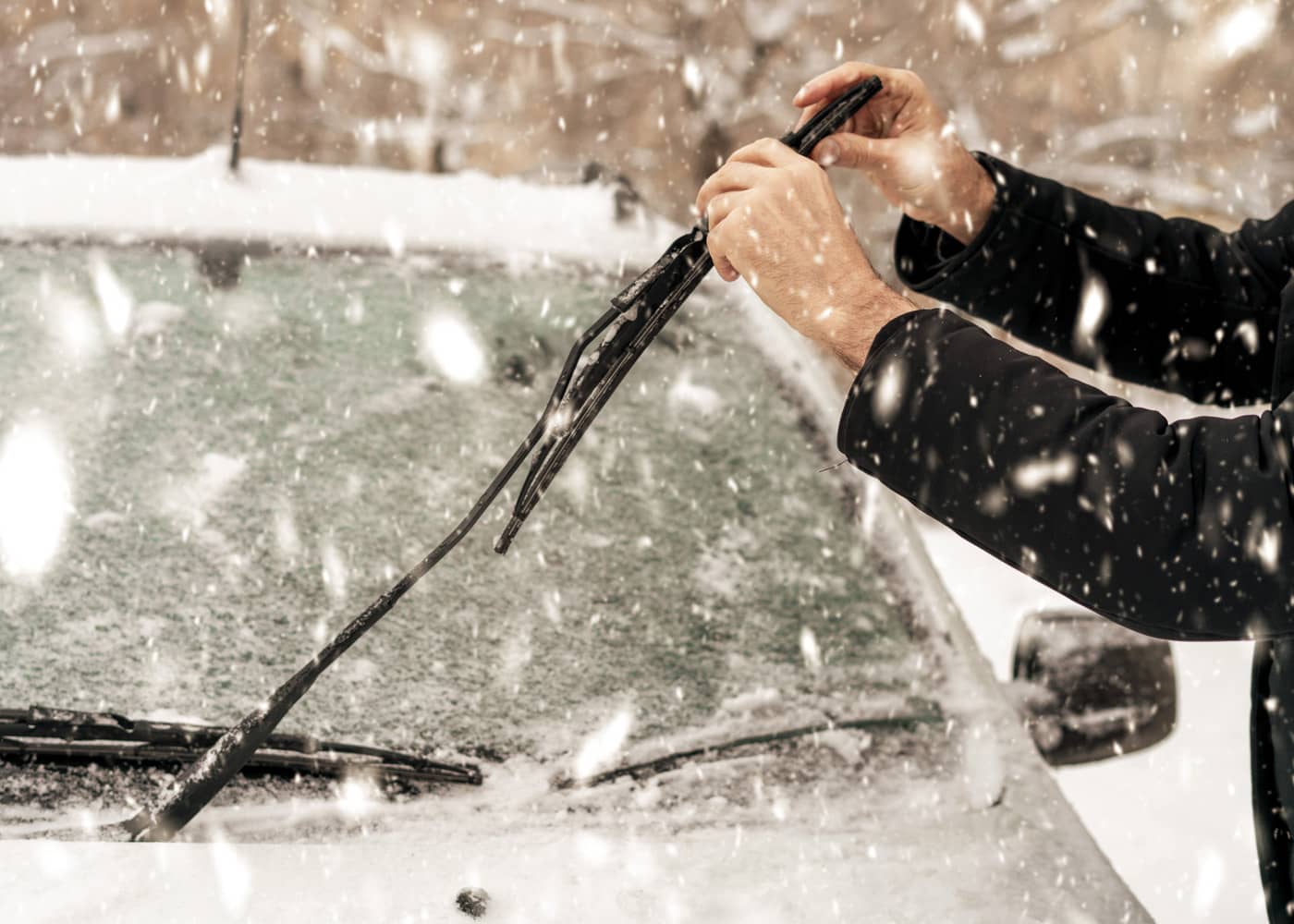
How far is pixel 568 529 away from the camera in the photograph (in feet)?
6.49

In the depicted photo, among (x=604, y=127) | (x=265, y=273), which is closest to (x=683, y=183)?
(x=604, y=127)

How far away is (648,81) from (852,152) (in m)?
9.74

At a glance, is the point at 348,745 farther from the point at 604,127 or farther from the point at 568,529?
the point at 604,127

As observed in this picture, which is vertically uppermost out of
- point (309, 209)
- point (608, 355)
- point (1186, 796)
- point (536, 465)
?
point (608, 355)

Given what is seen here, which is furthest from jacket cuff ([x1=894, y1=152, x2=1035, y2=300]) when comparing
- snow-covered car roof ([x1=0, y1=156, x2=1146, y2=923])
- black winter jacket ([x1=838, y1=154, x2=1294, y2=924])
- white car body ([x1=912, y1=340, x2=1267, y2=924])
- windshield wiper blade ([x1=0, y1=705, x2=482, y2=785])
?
white car body ([x1=912, y1=340, x2=1267, y2=924])

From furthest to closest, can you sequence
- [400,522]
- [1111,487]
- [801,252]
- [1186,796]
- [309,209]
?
[1186,796]
[309,209]
[400,522]
[801,252]
[1111,487]

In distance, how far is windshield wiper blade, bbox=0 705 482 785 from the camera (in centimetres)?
136

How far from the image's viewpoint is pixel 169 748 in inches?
55.2

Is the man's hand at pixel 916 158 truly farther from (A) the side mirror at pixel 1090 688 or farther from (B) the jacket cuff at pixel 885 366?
(A) the side mirror at pixel 1090 688

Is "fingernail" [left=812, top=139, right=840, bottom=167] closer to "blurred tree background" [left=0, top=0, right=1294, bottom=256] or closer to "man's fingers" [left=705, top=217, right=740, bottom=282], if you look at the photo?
"man's fingers" [left=705, top=217, right=740, bottom=282]

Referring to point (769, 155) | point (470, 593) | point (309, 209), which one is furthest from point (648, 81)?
point (769, 155)

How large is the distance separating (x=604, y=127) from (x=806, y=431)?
9.53 m

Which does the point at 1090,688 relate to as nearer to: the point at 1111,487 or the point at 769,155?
the point at 1111,487

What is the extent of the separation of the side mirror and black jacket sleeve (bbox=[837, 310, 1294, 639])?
31.0 inches
